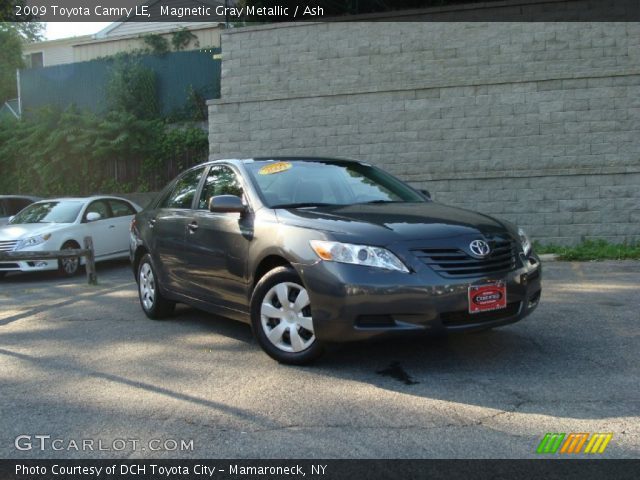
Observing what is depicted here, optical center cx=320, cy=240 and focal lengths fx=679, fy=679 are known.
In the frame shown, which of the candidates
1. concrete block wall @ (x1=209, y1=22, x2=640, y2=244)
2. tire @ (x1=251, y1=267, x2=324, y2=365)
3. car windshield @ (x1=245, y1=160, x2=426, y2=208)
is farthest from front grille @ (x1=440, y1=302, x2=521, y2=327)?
concrete block wall @ (x1=209, y1=22, x2=640, y2=244)

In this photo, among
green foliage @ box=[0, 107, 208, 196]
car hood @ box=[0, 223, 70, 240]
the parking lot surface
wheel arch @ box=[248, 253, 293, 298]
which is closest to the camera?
the parking lot surface

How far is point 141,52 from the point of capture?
22891 mm

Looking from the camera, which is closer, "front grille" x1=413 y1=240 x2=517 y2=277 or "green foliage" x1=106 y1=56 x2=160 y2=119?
"front grille" x1=413 y1=240 x2=517 y2=277

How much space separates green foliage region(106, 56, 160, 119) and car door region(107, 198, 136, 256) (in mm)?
6431

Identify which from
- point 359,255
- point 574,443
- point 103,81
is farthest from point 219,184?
point 103,81

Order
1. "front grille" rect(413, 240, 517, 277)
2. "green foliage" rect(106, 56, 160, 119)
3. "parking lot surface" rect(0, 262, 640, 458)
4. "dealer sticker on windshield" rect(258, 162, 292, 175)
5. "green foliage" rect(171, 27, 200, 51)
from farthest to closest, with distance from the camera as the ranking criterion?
"green foliage" rect(171, 27, 200, 51)
"green foliage" rect(106, 56, 160, 119)
"dealer sticker on windshield" rect(258, 162, 292, 175)
"front grille" rect(413, 240, 517, 277)
"parking lot surface" rect(0, 262, 640, 458)

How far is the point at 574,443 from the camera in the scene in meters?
3.52

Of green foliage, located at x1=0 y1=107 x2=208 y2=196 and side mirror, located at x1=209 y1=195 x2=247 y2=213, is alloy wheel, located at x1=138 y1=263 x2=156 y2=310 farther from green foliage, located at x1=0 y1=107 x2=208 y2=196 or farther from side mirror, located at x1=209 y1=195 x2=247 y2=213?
green foliage, located at x1=0 y1=107 x2=208 y2=196

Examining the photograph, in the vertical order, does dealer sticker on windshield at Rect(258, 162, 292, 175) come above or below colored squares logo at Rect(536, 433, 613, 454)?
above

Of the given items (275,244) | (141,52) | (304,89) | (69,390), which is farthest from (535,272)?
(141,52)

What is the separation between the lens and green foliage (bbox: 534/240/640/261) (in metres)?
10.5

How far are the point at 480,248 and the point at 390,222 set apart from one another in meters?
0.66

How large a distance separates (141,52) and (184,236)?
18.2 m

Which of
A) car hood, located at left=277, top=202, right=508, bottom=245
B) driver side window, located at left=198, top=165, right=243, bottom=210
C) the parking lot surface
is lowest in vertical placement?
the parking lot surface
